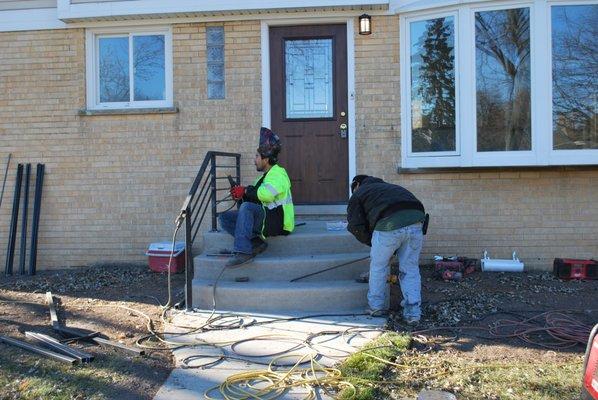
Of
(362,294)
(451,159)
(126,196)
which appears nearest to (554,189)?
(451,159)

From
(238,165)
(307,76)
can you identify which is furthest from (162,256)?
(307,76)

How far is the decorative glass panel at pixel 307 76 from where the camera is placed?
27.7 feet

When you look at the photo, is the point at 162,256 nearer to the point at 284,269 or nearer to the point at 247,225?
the point at 247,225

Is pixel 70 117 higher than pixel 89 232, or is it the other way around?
pixel 70 117

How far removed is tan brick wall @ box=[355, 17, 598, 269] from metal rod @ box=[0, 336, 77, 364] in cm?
464

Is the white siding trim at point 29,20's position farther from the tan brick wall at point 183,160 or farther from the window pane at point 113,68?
the window pane at point 113,68

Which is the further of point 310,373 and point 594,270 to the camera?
point 594,270

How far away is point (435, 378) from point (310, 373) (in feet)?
3.09

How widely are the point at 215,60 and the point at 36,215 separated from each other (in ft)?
11.2

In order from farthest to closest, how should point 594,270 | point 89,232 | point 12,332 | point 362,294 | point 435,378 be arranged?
point 89,232 → point 594,270 → point 362,294 → point 12,332 → point 435,378

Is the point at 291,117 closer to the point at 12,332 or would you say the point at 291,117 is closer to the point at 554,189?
the point at 554,189

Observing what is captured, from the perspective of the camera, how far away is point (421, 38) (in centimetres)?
816

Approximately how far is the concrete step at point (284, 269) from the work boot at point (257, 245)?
0.09 metres

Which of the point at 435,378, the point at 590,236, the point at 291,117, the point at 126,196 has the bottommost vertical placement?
the point at 435,378
